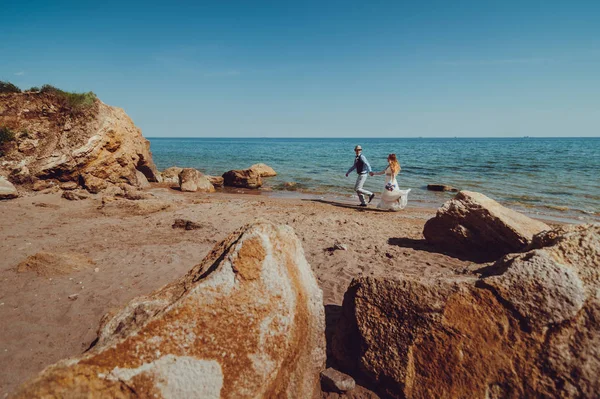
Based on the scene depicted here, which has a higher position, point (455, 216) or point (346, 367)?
point (455, 216)

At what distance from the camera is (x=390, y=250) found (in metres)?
6.91

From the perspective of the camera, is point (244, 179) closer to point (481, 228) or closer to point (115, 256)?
point (115, 256)

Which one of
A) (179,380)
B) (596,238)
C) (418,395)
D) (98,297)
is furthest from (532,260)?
(98,297)

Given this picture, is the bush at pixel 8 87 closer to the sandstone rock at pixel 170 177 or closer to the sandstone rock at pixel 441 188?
the sandstone rock at pixel 170 177

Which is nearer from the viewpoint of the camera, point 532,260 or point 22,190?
point 532,260

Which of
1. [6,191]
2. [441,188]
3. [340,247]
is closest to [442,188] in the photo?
[441,188]

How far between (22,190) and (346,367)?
517 inches

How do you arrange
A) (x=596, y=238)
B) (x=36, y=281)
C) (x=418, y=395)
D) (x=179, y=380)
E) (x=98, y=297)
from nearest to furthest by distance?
1. (x=179, y=380)
2. (x=418, y=395)
3. (x=596, y=238)
4. (x=98, y=297)
5. (x=36, y=281)

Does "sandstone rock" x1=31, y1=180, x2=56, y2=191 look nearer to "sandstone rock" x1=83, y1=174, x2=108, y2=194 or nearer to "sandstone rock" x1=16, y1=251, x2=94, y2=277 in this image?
"sandstone rock" x1=83, y1=174, x2=108, y2=194

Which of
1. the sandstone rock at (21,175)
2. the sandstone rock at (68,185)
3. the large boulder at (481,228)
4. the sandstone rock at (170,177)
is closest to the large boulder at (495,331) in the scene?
the large boulder at (481,228)

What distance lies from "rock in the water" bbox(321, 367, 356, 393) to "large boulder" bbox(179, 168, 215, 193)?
Answer: 47.7 feet

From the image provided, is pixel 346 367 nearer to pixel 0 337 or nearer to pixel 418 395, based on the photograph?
pixel 418 395

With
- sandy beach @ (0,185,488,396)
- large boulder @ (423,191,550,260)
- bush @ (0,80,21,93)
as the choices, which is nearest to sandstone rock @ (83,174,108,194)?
sandy beach @ (0,185,488,396)

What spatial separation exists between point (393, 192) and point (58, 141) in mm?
13595
